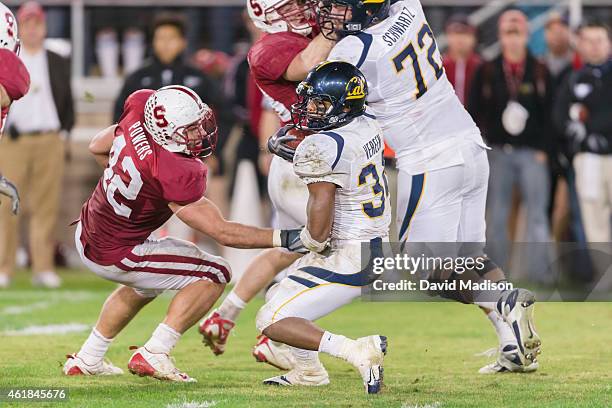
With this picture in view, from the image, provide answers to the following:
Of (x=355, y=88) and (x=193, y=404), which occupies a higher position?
(x=355, y=88)

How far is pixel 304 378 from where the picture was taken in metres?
5.97

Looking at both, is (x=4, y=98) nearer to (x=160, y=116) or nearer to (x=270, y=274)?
(x=160, y=116)

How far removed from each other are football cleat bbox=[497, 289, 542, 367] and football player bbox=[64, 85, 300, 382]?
1164mm

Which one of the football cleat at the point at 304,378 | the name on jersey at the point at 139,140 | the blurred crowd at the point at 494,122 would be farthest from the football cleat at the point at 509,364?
the blurred crowd at the point at 494,122

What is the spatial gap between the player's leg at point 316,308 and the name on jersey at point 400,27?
110 cm

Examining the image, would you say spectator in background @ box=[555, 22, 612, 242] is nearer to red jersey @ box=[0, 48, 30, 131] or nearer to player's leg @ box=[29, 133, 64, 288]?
player's leg @ box=[29, 133, 64, 288]

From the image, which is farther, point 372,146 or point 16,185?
point 16,185

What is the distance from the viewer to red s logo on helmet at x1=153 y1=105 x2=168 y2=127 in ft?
19.3

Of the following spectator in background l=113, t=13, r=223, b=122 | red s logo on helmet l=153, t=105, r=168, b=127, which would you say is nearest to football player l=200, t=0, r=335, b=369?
red s logo on helmet l=153, t=105, r=168, b=127

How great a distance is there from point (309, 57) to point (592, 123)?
451cm

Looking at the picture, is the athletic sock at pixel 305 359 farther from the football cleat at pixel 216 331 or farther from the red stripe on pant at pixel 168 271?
the football cleat at pixel 216 331

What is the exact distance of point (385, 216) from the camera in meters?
5.89

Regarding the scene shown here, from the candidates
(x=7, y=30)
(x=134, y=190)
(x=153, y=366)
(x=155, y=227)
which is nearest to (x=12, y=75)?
(x=7, y=30)

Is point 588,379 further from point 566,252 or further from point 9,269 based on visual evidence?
point 9,269
